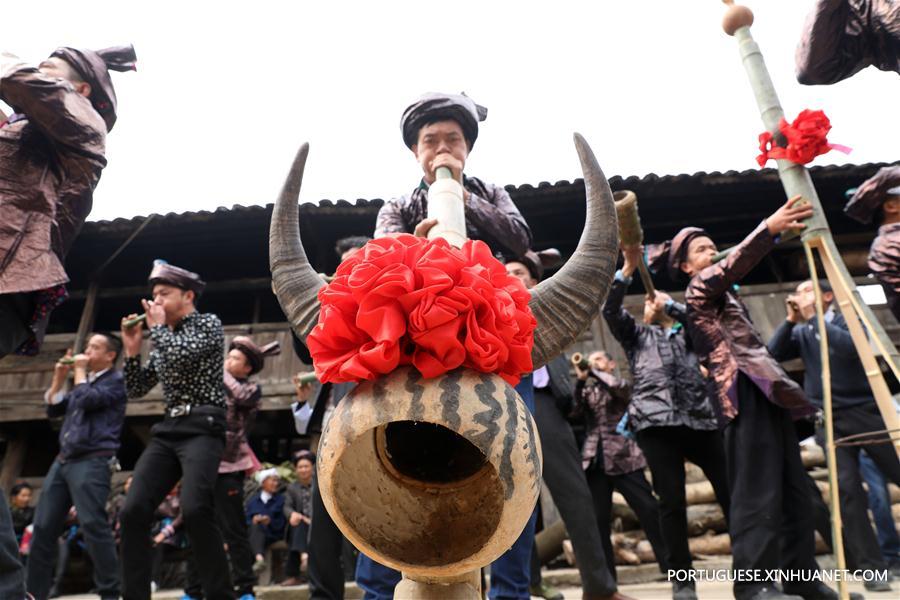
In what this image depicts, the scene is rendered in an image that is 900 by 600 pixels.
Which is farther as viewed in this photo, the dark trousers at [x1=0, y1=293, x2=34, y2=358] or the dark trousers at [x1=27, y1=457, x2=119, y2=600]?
the dark trousers at [x1=27, y1=457, x2=119, y2=600]

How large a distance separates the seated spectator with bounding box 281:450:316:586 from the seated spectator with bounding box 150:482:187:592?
→ 4.56ft

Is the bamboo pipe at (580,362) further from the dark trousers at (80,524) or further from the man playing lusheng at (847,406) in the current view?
the dark trousers at (80,524)

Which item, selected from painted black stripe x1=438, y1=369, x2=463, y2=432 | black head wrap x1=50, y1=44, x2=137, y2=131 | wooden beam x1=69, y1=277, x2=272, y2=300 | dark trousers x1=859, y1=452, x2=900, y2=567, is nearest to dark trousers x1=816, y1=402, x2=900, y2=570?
dark trousers x1=859, y1=452, x2=900, y2=567

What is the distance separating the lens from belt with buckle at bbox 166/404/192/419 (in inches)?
144

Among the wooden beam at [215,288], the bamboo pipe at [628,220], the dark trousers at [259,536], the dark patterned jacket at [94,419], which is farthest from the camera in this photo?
the wooden beam at [215,288]

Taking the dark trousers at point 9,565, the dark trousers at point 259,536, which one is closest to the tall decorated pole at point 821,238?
the dark trousers at point 9,565

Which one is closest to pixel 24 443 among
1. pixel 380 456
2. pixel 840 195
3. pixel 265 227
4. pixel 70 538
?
pixel 70 538

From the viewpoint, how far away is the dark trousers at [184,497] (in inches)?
128

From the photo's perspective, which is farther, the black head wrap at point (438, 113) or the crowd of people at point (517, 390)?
the crowd of people at point (517, 390)

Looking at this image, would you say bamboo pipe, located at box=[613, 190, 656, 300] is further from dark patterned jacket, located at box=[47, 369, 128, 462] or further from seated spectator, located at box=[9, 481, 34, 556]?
seated spectator, located at box=[9, 481, 34, 556]

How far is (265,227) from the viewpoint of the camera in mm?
10898

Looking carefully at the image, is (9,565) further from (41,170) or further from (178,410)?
(41,170)

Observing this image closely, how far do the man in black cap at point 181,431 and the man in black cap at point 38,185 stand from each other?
90 cm

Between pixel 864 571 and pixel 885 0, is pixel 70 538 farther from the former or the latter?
pixel 885 0
